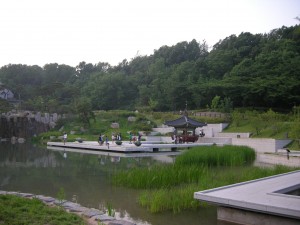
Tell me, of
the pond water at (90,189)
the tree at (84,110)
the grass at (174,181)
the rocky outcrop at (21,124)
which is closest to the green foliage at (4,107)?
the rocky outcrop at (21,124)

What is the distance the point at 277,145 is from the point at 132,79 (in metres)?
35.3

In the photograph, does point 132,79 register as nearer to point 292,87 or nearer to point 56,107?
point 56,107

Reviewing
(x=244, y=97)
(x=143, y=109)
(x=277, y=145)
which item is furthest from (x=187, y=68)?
(x=277, y=145)

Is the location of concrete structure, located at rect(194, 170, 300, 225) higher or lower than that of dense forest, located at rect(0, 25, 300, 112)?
lower

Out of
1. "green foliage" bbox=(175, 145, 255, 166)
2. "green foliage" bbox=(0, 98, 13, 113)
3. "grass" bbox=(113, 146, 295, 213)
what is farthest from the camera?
"green foliage" bbox=(0, 98, 13, 113)

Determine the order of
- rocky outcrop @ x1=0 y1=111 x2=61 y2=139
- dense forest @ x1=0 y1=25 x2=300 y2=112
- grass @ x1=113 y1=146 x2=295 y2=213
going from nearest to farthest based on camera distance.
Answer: grass @ x1=113 y1=146 x2=295 y2=213 → dense forest @ x1=0 y1=25 x2=300 y2=112 → rocky outcrop @ x1=0 y1=111 x2=61 y2=139

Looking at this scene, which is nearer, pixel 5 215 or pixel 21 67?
pixel 5 215

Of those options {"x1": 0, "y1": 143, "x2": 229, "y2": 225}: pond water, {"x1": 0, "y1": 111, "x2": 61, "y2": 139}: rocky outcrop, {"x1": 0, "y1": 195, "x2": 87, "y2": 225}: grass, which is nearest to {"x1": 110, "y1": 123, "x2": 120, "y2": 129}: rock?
{"x1": 0, "y1": 111, "x2": 61, "y2": 139}: rocky outcrop

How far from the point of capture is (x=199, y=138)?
86.6ft

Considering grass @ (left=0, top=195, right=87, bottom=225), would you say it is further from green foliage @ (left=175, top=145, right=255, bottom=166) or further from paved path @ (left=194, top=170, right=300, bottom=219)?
green foliage @ (left=175, top=145, right=255, bottom=166)

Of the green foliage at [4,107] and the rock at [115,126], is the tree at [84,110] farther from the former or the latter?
the green foliage at [4,107]

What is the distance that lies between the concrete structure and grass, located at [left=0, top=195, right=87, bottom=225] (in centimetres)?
245

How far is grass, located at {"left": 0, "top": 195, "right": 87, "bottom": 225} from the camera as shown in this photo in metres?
4.67

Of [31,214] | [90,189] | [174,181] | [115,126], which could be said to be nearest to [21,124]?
[115,126]
